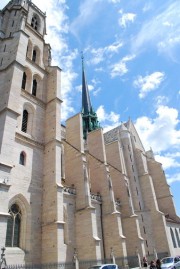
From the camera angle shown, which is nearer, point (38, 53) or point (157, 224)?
point (38, 53)

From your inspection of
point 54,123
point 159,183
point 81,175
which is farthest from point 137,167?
point 54,123

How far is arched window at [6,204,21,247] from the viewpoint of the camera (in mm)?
14312

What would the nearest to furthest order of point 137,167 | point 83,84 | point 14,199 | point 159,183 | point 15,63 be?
point 14,199, point 15,63, point 137,167, point 159,183, point 83,84

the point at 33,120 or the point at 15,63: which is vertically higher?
the point at 15,63

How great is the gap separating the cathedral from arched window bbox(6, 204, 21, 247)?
56 millimetres

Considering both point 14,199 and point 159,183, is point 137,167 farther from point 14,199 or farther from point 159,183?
point 14,199

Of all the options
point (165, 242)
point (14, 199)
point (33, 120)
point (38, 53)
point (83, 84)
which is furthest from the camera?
point (83, 84)

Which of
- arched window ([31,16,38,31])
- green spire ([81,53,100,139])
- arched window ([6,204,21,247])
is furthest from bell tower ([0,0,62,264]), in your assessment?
green spire ([81,53,100,139])

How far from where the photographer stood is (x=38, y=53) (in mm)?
24625

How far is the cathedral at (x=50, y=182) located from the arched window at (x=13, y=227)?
0.06 metres

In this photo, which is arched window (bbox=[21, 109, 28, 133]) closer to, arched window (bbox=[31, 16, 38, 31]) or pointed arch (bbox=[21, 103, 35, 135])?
pointed arch (bbox=[21, 103, 35, 135])

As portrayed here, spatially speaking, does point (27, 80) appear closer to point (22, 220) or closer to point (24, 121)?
point (24, 121)

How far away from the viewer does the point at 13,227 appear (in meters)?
14.8

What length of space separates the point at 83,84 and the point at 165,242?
4100cm
